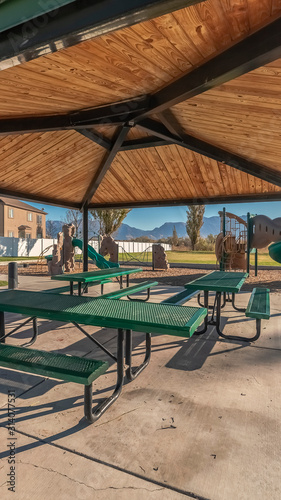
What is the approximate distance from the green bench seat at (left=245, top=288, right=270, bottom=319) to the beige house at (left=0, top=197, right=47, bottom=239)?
3782cm

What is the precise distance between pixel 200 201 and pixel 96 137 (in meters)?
4.00

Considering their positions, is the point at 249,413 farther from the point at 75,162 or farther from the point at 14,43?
the point at 75,162

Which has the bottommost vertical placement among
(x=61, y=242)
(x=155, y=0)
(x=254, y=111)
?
(x=61, y=242)

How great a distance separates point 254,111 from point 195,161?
2931 millimetres

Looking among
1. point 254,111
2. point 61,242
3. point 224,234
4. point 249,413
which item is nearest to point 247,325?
point 249,413

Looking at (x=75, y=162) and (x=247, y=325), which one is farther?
(x=75, y=162)

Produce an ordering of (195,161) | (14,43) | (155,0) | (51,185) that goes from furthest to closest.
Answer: (51,185), (195,161), (14,43), (155,0)

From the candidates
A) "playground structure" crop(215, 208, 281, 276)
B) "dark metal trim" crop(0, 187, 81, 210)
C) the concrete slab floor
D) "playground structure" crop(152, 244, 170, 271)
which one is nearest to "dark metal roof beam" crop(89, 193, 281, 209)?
"dark metal trim" crop(0, 187, 81, 210)

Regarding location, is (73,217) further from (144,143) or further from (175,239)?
(144,143)

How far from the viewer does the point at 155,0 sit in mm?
1324

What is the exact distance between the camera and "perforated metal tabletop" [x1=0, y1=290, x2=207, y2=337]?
2266 millimetres

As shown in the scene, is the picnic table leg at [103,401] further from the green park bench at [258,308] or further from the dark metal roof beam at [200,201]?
the dark metal roof beam at [200,201]

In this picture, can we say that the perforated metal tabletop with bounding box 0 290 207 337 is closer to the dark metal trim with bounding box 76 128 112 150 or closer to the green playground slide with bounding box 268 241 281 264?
the dark metal trim with bounding box 76 128 112 150

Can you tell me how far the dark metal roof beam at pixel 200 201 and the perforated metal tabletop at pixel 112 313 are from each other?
19.2 ft
